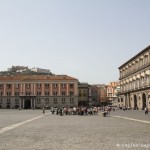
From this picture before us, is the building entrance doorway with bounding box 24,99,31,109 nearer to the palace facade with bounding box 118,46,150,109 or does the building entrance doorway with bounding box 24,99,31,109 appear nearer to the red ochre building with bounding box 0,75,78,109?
the red ochre building with bounding box 0,75,78,109

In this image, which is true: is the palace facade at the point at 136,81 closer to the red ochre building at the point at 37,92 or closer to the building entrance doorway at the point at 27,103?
the red ochre building at the point at 37,92

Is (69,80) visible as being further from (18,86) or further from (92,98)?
→ (92,98)

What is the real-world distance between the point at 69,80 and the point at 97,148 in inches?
4153

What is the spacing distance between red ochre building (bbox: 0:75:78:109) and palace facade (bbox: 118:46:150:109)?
79.3 feet

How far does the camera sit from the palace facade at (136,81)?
7045 centimetres

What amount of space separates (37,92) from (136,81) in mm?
48241

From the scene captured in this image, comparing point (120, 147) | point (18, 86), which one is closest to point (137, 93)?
point (18, 86)

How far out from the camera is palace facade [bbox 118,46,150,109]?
2774 inches

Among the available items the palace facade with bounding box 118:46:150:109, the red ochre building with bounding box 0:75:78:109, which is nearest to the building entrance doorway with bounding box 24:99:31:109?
the red ochre building with bounding box 0:75:78:109

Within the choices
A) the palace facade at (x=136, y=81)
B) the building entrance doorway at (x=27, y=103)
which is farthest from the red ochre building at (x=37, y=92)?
the palace facade at (x=136, y=81)

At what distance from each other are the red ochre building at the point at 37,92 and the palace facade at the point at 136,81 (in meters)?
24.2

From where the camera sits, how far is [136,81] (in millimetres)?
80062

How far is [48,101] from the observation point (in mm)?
115438

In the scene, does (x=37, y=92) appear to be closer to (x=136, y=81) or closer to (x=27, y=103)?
(x=27, y=103)
